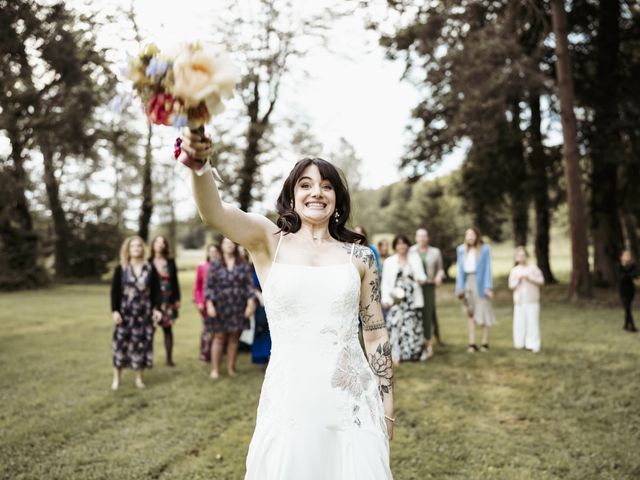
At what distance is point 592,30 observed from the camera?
20.1m

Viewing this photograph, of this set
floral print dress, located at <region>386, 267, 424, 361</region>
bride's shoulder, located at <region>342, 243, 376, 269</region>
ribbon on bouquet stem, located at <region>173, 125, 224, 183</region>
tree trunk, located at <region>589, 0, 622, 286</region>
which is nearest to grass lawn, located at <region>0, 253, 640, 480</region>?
floral print dress, located at <region>386, 267, 424, 361</region>

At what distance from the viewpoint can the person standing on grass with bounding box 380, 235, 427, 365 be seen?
9.25 metres

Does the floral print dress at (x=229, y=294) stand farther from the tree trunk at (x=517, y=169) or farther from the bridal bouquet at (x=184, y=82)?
the tree trunk at (x=517, y=169)

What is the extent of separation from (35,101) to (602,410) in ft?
48.3

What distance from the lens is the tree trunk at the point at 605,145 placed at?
18484 mm

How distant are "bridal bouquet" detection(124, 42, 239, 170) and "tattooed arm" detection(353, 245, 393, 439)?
110 centimetres

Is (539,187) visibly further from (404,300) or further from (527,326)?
(404,300)

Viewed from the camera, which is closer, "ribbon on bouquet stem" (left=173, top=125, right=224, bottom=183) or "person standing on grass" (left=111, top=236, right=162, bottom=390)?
"ribbon on bouquet stem" (left=173, top=125, right=224, bottom=183)

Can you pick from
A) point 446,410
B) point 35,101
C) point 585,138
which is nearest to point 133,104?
point 446,410

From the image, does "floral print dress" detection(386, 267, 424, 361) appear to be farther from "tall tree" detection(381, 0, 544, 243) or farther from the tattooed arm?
"tall tree" detection(381, 0, 544, 243)

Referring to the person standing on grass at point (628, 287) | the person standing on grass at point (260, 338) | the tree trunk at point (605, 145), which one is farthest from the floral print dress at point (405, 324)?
the tree trunk at point (605, 145)

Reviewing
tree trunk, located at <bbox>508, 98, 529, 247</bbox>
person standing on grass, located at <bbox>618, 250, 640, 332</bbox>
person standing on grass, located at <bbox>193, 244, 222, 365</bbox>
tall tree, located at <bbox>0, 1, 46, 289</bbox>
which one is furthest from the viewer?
tree trunk, located at <bbox>508, 98, 529, 247</bbox>

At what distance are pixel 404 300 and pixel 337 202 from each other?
6941 millimetres

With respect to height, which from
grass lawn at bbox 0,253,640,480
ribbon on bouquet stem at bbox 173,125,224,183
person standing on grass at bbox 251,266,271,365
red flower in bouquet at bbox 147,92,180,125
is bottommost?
grass lawn at bbox 0,253,640,480
